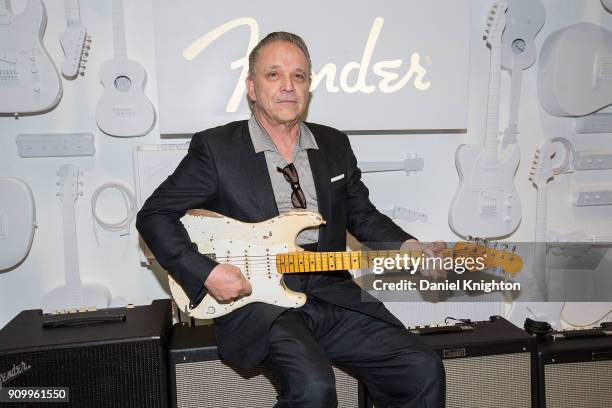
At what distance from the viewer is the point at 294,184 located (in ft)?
6.58

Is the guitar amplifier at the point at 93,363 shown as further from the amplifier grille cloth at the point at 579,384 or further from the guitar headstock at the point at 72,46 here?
the amplifier grille cloth at the point at 579,384

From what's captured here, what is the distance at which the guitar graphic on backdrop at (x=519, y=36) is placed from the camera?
2660 mm

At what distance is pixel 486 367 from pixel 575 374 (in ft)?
1.31

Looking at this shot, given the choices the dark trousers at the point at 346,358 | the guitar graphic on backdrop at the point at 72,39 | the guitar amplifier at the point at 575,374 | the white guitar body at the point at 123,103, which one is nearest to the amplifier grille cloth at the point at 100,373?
the dark trousers at the point at 346,358

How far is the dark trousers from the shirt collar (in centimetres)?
60

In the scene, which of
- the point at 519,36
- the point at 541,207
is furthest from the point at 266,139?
the point at 541,207

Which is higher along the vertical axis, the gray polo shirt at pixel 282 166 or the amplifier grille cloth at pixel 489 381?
the gray polo shirt at pixel 282 166

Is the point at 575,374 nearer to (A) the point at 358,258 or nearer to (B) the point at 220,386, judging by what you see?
(A) the point at 358,258

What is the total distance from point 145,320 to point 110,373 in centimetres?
26

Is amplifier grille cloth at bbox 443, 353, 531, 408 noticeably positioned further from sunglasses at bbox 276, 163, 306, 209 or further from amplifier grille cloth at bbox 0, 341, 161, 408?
amplifier grille cloth at bbox 0, 341, 161, 408

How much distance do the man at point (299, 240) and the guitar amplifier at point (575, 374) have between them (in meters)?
0.68

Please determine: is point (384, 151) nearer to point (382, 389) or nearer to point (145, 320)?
point (382, 389)

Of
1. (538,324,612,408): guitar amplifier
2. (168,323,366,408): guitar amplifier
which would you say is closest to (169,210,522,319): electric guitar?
(168,323,366,408): guitar amplifier

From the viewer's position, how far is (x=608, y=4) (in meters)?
2.77
